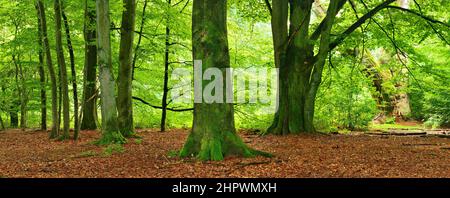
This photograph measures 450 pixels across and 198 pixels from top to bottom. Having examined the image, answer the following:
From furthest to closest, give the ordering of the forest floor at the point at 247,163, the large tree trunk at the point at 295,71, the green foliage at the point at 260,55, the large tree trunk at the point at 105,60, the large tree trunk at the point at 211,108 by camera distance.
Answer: the green foliage at the point at 260,55, the large tree trunk at the point at 295,71, the large tree trunk at the point at 105,60, the large tree trunk at the point at 211,108, the forest floor at the point at 247,163

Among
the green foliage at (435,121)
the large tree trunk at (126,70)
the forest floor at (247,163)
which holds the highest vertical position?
the large tree trunk at (126,70)

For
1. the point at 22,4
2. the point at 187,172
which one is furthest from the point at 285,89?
the point at 22,4

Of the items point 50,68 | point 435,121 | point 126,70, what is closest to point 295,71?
point 126,70

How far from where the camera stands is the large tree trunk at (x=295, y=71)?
1316 cm

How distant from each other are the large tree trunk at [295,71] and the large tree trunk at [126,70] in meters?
4.63

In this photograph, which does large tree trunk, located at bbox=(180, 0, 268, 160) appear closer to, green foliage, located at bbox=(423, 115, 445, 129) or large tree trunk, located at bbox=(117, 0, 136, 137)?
large tree trunk, located at bbox=(117, 0, 136, 137)

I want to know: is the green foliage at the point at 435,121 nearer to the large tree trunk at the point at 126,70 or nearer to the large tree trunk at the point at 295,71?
the large tree trunk at the point at 295,71

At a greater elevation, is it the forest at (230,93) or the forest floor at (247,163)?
the forest at (230,93)

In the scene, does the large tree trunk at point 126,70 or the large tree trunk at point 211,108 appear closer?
the large tree trunk at point 211,108

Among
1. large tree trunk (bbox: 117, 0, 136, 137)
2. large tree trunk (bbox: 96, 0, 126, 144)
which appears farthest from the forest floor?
large tree trunk (bbox: 117, 0, 136, 137)

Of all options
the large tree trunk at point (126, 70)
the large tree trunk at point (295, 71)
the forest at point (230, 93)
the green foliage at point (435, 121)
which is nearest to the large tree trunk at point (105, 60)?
the forest at point (230, 93)

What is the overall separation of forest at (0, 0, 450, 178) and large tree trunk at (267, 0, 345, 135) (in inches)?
1.5
